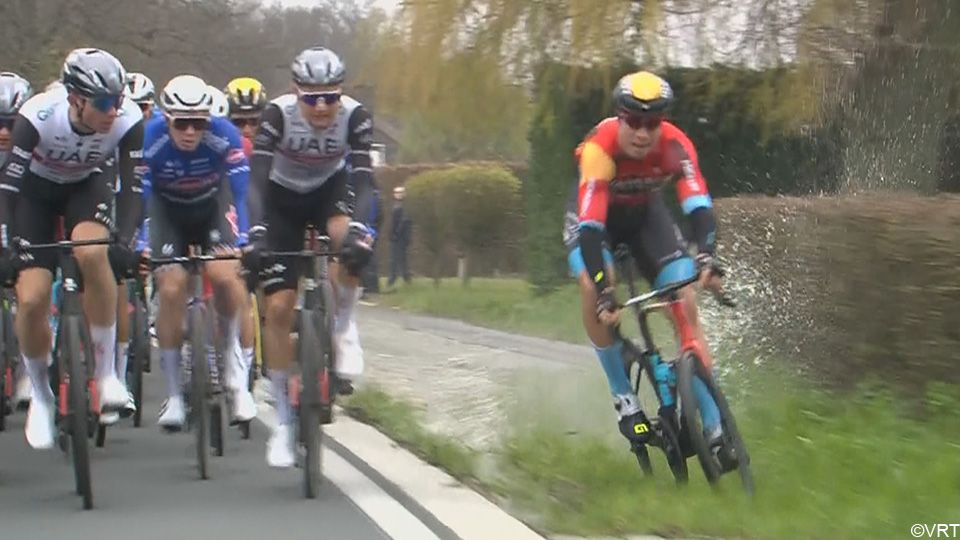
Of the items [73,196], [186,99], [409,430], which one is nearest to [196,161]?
[186,99]

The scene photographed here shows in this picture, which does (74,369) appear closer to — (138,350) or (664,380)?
(664,380)

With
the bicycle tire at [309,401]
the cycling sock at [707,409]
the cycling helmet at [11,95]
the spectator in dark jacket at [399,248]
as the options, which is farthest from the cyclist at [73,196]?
the spectator in dark jacket at [399,248]

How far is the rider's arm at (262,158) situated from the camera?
26.4 ft

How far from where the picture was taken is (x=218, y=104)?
10.2 metres

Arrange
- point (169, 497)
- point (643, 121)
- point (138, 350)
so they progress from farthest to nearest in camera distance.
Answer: point (138, 350), point (169, 497), point (643, 121)

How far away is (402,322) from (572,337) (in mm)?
3916

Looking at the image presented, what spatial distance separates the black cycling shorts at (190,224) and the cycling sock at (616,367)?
2.59 m

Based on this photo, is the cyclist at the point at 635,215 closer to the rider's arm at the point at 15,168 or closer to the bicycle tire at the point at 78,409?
the bicycle tire at the point at 78,409

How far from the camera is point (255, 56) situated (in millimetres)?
37188

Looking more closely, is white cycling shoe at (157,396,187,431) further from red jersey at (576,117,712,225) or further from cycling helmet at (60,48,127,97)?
red jersey at (576,117,712,225)

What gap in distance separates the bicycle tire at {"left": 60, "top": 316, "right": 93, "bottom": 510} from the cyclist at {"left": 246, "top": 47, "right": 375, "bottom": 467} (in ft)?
2.92

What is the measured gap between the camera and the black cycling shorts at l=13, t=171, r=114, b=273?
27.5ft

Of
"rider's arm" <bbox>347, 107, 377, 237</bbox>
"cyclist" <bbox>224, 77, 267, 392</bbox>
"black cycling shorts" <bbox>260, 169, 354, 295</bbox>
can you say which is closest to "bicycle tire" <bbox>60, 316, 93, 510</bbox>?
"black cycling shorts" <bbox>260, 169, 354, 295</bbox>

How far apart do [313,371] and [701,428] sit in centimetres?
190
